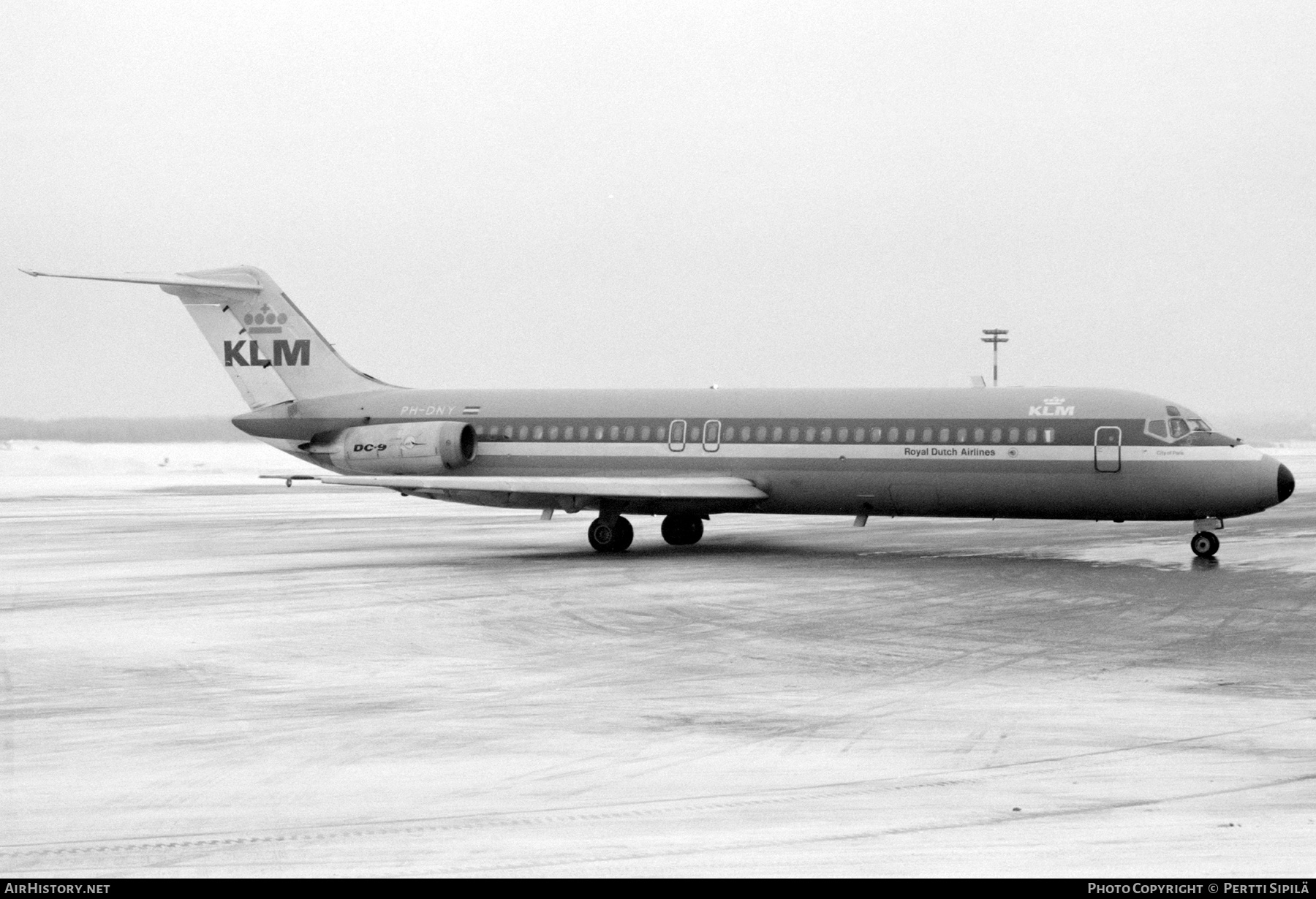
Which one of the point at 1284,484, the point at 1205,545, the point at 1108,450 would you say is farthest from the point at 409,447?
the point at 1284,484

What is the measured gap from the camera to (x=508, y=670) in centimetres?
1373

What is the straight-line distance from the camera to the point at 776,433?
26.0 meters

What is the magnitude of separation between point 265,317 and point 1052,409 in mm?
15866

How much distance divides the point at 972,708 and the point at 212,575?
14.4 meters

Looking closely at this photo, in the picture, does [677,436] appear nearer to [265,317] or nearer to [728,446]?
[728,446]

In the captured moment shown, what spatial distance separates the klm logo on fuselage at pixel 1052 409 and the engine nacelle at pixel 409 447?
1038cm

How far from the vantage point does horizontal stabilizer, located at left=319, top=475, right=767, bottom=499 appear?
25.1 meters

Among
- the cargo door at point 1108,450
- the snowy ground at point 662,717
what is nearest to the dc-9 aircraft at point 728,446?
the cargo door at point 1108,450

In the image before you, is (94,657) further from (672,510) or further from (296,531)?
(296,531)

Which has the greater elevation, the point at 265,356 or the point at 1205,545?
the point at 265,356

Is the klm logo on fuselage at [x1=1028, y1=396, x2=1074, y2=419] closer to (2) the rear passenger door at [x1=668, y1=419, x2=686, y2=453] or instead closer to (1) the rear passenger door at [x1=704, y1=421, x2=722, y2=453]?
(1) the rear passenger door at [x1=704, y1=421, x2=722, y2=453]

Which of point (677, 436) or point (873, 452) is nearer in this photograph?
point (873, 452)

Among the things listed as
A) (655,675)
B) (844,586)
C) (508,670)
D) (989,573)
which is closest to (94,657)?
(508,670)

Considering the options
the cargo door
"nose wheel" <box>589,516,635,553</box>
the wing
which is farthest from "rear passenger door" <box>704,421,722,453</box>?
the cargo door
